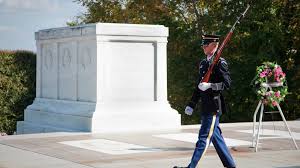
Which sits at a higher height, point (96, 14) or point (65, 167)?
point (96, 14)

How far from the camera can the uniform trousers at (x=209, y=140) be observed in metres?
8.65

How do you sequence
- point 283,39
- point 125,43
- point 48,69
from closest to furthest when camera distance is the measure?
point 125,43 < point 48,69 < point 283,39

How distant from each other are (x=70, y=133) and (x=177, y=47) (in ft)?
43.8

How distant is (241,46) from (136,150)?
14.4 meters

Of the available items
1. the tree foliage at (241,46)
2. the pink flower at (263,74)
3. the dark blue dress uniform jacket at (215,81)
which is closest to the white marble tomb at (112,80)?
the pink flower at (263,74)

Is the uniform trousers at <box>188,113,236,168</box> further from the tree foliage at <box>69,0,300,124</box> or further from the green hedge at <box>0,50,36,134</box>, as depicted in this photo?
the tree foliage at <box>69,0,300,124</box>

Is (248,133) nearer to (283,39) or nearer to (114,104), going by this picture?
(114,104)

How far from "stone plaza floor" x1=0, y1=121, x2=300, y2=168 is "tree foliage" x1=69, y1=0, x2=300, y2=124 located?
9087mm

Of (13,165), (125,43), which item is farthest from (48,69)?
(13,165)

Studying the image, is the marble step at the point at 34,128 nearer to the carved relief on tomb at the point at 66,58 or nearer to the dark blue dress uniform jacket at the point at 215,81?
the carved relief on tomb at the point at 66,58

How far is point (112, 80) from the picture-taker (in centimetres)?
1586

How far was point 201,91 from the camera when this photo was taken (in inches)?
353

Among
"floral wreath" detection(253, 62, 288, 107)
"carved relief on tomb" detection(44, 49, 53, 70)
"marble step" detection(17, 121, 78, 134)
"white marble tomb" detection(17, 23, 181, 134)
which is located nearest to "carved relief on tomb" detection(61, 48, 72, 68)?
"white marble tomb" detection(17, 23, 181, 134)

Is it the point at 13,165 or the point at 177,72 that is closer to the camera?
the point at 13,165
